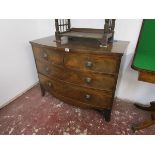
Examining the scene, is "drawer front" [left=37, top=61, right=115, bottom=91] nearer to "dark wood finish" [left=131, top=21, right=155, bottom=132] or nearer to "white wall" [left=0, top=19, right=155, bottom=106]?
"dark wood finish" [left=131, top=21, right=155, bottom=132]

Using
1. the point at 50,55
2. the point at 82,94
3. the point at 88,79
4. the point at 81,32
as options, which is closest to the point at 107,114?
the point at 82,94

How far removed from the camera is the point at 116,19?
161 centimetres

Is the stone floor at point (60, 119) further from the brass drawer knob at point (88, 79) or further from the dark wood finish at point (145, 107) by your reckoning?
the brass drawer knob at point (88, 79)

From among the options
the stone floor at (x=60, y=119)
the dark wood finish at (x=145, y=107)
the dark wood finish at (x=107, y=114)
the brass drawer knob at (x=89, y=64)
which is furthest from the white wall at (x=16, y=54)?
the dark wood finish at (x=145, y=107)

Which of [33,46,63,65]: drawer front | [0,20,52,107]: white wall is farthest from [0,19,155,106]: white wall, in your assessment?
[33,46,63,65]: drawer front

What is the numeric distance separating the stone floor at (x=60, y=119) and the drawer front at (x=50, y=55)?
716 millimetres

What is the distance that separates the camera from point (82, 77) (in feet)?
4.73

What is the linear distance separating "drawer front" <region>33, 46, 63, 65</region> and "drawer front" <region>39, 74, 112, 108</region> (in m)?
0.28

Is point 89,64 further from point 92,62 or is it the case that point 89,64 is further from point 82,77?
point 82,77

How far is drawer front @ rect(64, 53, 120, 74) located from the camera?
1224 millimetres

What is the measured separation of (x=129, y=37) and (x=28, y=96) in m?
1.72
